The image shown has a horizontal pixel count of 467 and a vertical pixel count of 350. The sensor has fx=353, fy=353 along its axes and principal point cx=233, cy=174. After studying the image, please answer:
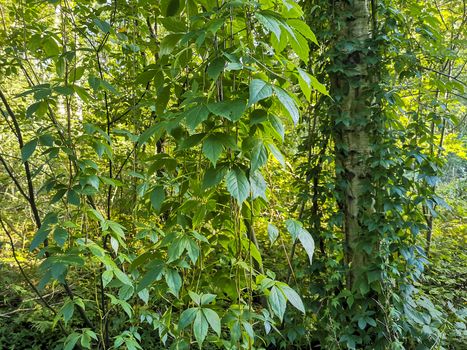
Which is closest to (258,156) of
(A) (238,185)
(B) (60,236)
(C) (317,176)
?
(A) (238,185)

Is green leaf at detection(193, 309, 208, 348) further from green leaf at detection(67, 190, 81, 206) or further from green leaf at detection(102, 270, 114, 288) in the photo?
green leaf at detection(67, 190, 81, 206)

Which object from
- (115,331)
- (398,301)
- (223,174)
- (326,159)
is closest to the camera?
(223,174)

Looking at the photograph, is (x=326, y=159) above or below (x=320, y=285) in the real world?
above

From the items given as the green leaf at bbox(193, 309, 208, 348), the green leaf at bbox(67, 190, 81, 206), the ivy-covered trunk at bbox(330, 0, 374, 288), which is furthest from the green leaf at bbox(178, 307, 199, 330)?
the ivy-covered trunk at bbox(330, 0, 374, 288)

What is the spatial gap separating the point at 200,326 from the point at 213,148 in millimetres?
424

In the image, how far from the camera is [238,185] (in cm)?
81

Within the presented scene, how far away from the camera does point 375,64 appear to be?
7.12 feet

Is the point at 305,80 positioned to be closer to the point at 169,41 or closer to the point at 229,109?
the point at 229,109

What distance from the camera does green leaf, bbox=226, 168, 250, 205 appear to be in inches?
31.4

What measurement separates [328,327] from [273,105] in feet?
5.72

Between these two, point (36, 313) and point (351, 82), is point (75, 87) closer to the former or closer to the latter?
point (351, 82)

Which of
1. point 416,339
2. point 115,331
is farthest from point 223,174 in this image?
point 115,331

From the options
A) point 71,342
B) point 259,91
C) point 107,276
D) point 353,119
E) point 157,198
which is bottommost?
point 71,342

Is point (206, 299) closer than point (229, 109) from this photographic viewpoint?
No
